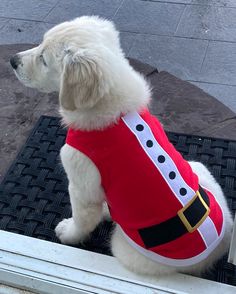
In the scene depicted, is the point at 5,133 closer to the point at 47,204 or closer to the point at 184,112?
the point at 47,204

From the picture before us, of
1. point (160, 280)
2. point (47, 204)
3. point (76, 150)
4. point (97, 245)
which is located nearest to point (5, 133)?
point (47, 204)

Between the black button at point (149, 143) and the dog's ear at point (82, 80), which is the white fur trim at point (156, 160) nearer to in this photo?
the black button at point (149, 143)

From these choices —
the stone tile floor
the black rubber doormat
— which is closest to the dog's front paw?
the black rubber doormat

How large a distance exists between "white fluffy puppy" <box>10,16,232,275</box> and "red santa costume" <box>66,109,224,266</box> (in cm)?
1

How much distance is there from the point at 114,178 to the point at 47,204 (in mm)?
941

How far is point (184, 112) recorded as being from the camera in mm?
3562

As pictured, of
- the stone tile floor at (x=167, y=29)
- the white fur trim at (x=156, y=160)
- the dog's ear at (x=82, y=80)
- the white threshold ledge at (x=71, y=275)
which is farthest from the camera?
the stone tile floor at (x=167, y=29)

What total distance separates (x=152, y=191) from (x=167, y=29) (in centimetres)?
331

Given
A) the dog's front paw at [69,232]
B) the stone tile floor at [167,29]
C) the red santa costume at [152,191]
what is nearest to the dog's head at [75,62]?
the red santa costume at [152,191]

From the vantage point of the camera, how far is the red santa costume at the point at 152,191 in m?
1.90

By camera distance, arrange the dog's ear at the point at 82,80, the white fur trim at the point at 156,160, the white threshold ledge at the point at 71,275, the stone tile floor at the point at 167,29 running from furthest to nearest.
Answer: the stone tile floor at the point at 167,29 < the white threshold ledge at the point at 71,275 < the white fur trim at the point at 156,160 < the dog's ear at the point at 82,80

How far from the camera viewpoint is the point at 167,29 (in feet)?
15.9

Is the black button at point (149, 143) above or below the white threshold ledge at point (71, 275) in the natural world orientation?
above

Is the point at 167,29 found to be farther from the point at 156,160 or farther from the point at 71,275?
the point at 71,275
